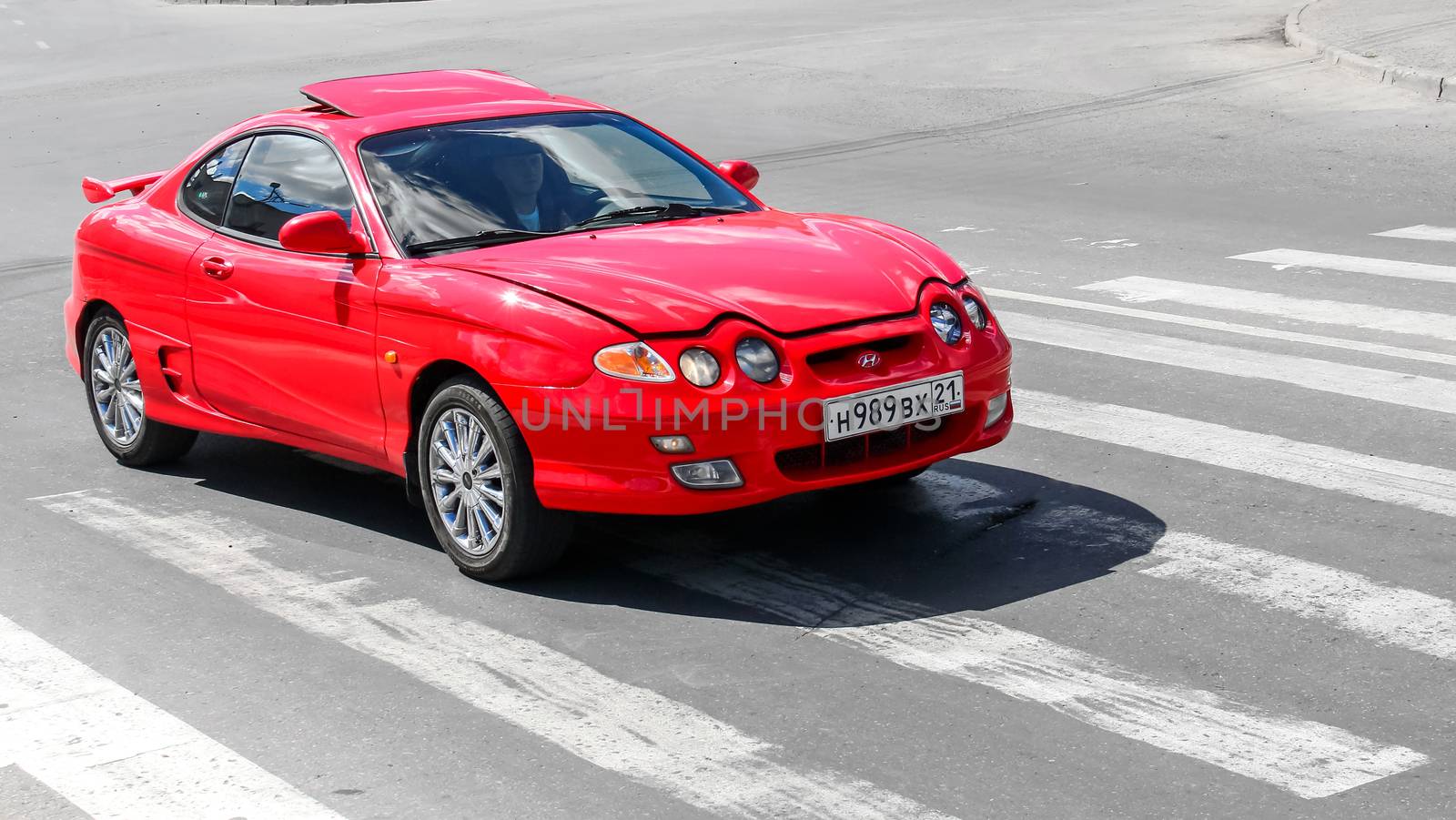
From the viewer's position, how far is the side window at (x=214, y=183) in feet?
24.5

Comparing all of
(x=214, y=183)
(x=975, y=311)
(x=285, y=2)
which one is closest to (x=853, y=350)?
(x=975, y=311)

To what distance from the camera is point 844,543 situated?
6473 millimetres

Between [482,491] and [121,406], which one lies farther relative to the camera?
[121,406]

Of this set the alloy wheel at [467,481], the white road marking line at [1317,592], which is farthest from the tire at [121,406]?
the white road marking line at [1317,592]

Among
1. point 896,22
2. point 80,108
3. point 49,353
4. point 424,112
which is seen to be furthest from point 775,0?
point 424,112

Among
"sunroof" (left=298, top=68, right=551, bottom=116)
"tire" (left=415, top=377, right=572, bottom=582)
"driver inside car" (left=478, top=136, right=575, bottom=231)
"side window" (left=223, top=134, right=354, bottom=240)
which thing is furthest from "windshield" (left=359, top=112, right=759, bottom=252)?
"tire" (left=415, top=377, right=572, bottom=582)

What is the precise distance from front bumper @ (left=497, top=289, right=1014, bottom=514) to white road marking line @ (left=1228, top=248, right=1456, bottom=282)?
18.7ft

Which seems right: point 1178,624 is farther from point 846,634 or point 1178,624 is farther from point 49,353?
point 49,353

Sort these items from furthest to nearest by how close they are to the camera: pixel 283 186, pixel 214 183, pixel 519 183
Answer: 1. pixel 214 183
2. pixel 283 186
3. pixel 519 183

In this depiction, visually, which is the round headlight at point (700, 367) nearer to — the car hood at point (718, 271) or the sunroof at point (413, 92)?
the car hood at point (718, 271)

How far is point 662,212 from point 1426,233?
6.88 m

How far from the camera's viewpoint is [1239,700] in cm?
492

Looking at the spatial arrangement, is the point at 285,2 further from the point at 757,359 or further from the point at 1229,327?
the point at 757,359

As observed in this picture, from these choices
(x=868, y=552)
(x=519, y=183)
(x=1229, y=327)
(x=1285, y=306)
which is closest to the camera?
(x=868, y=552)
